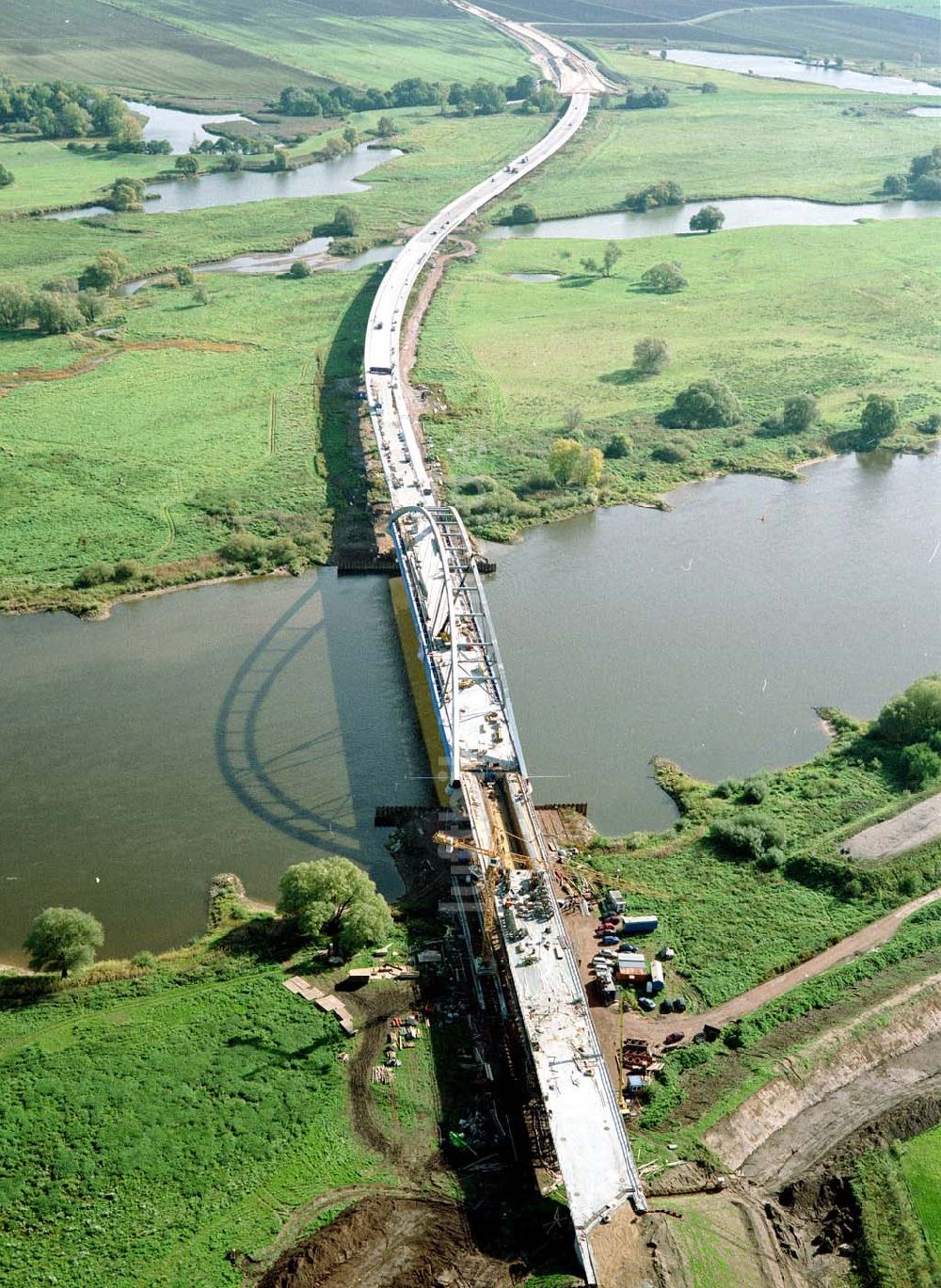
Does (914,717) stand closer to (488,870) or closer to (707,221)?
(488,870)

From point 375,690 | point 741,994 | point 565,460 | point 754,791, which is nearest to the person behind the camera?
point 741,994

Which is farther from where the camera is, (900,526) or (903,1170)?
(900,526)

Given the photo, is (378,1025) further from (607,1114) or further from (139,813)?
(139,813)

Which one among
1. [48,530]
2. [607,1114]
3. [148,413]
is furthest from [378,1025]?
[148,413]

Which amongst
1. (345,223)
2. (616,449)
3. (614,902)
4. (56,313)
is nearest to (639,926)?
(614,902)

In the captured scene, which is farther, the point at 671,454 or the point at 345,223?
the point at 345,223

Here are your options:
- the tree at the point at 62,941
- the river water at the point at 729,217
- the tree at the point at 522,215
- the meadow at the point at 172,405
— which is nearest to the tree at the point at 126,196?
the meadow at the point at 172,405
